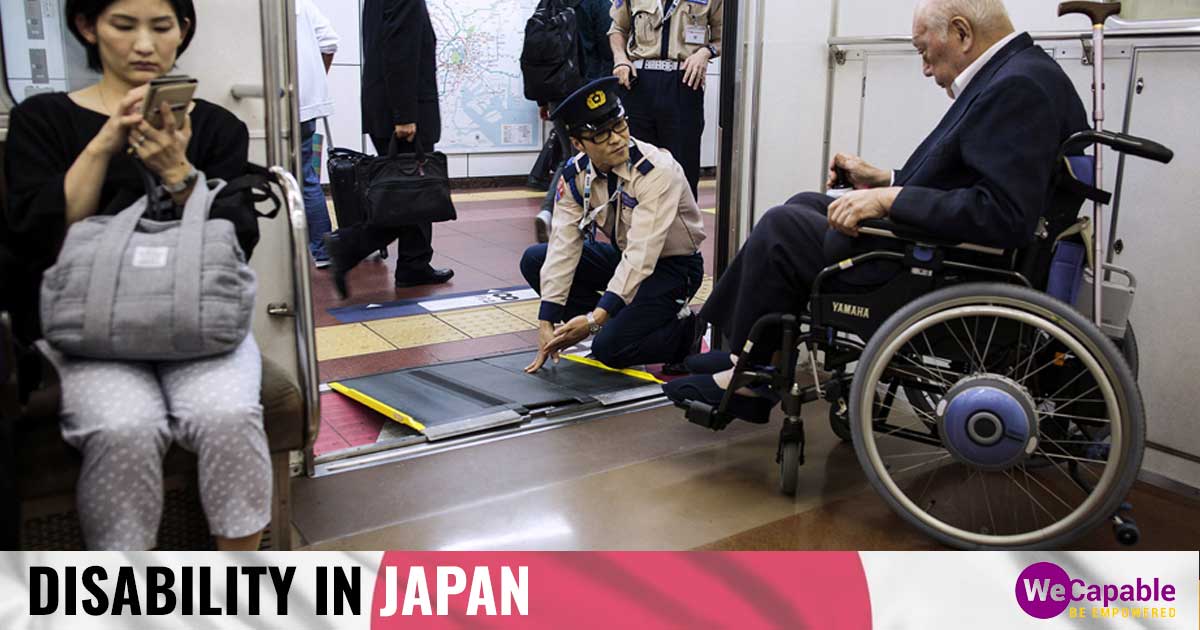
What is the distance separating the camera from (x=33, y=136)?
203 cm

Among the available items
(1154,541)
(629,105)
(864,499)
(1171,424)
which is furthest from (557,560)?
(629,105)

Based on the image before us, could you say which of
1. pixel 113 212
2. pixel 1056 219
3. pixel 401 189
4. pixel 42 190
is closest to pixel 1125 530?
pixel 1056 219

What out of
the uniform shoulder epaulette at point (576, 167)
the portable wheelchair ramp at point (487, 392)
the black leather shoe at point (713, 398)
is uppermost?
the uniform shoulder epaulette at point (576, 167)

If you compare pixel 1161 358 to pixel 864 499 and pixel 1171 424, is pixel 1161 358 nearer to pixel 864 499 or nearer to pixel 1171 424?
pixel 1171 424

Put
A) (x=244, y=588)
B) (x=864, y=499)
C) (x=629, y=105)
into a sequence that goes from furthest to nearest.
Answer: (x=629, y=105)
(x=864, y=499)
(x=244, y=588)

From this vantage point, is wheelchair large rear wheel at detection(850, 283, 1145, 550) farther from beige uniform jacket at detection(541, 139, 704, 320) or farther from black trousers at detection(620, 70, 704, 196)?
black trousers at detection(620, 70, 704, 196)

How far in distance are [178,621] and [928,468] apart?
2.03 m

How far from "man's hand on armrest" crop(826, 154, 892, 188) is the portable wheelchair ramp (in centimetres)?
105

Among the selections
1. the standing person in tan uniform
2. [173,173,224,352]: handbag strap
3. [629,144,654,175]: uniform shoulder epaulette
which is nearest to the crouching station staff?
[629,144,654,175]: uniform shoulder epaulette

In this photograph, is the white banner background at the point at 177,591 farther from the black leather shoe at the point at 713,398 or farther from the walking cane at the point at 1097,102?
the walking cane at the point at 1097,102

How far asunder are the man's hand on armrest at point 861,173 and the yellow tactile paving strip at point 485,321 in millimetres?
1838

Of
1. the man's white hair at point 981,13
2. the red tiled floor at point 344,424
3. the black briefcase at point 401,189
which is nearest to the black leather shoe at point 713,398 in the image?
the red tiled floor at point 344,424

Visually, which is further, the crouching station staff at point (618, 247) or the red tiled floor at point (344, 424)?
the crouching station staff at point (618, 247)

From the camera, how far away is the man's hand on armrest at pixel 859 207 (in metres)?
2.44
